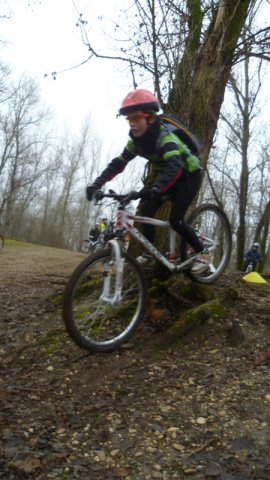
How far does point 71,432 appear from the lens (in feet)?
10.4

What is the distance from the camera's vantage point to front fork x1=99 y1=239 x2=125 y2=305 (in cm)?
366

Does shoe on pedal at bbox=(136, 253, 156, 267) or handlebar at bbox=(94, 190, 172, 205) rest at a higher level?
handlebar at bbox=(94, 190, 172, 205)

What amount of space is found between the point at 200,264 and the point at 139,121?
5.95 feet

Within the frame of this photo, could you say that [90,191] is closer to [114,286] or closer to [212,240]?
[114,286]

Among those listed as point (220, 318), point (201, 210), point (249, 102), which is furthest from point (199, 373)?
point (249, 102)

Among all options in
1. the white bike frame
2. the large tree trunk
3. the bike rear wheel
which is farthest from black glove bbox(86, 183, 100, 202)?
the large tree trunk

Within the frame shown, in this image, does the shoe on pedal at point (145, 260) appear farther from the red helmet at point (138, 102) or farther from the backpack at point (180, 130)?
the red helmet at point (138, 102)

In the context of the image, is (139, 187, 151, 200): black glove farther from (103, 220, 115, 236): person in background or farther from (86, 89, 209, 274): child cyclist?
(103, 220, 115, 236): person in background

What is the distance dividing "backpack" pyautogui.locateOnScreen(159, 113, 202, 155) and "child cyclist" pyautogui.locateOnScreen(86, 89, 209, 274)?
10 centimetres

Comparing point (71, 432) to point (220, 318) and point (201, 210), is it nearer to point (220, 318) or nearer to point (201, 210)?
point (220, 318)

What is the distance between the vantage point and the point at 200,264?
4.72m

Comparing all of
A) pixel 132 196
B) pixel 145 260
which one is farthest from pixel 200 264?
pixel 132 196

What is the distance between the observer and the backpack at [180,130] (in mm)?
3953

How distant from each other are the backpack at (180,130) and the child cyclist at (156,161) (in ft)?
0.33
